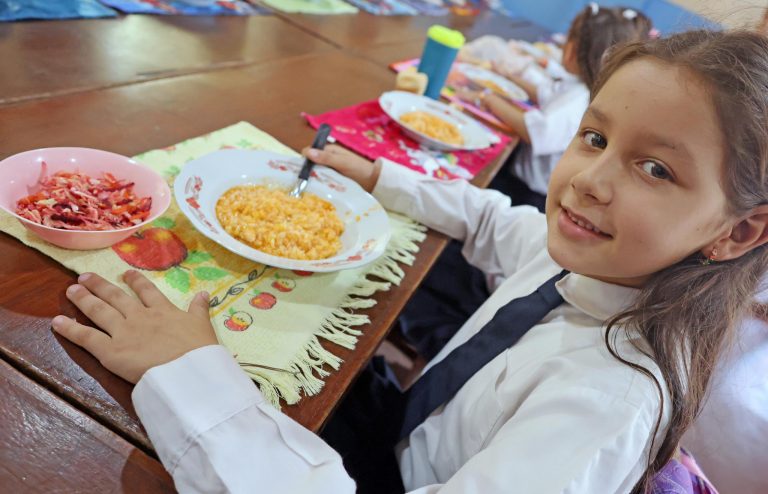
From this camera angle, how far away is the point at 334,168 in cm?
109

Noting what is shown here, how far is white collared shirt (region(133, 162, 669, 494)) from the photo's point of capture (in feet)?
1.76

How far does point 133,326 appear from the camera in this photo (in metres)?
0.60

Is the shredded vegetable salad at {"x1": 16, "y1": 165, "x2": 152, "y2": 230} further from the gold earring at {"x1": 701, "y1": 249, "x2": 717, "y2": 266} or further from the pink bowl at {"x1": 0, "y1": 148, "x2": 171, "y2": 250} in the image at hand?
the gold earring at {"x1": 701, "y1": 249, "x2": 717, "y2": 266}

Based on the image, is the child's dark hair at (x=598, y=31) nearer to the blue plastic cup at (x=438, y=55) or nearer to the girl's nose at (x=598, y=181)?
the blue plastic cup at (x=438, y=55)

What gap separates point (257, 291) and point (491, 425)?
1.20 ft

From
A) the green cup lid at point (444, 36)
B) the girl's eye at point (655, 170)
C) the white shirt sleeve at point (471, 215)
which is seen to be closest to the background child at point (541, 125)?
the white shirt sleeve at point (471, 215)

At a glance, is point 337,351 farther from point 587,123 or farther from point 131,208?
point 587,123

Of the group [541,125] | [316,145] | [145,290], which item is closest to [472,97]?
[541,125]

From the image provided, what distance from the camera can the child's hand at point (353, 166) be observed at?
1.08 metres

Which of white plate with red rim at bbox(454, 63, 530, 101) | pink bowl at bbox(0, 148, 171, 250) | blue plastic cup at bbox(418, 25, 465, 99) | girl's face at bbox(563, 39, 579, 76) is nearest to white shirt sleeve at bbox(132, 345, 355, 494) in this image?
pink bowl at bbox(0, 148, 171, 250)

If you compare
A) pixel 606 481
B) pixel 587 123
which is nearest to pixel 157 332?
pixel 606 481

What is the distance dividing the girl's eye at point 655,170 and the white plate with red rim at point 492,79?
1.47 meters

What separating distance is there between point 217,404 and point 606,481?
431 millimetres

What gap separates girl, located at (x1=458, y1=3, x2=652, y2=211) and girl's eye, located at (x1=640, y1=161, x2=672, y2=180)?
113 cm
